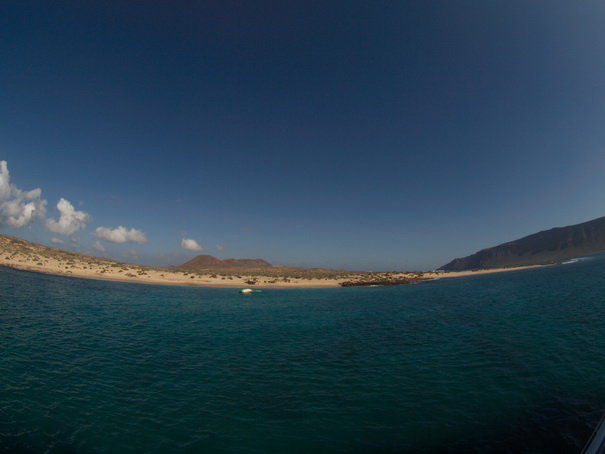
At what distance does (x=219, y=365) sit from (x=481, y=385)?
15.2 metres

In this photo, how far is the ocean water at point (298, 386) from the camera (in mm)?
9328

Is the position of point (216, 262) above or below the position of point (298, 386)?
above

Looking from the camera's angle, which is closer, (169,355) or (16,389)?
(16,389)

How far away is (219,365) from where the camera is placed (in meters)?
16.5

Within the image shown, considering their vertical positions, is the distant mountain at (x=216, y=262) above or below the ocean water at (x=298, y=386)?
above

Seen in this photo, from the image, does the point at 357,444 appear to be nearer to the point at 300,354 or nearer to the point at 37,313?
the point at 300,354

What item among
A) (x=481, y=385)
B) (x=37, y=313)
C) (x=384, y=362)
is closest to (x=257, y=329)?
(x=384, y=362)

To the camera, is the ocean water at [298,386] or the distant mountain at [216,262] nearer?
the ocean water at [298,386]

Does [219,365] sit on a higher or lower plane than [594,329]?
lower

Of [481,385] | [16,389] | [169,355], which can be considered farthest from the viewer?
[169,355]

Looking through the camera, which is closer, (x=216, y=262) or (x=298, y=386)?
(x=298, y=386)

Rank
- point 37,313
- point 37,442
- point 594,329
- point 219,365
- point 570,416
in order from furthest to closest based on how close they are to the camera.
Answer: point 37,313 → point 594,329 → point 219,365 → point 570,416 → point 37,442

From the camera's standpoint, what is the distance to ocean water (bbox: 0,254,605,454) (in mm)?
9328

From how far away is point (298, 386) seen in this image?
13.7 m
